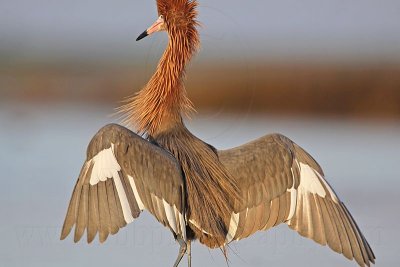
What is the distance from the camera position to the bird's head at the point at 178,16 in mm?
7688

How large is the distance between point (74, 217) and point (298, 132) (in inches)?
291

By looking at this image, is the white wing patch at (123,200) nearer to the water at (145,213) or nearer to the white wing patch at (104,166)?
the white wing patch at (104,166)

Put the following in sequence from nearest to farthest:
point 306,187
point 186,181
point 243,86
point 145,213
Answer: point 186,181 < point 306,187 < point 145,213 < point 243,86

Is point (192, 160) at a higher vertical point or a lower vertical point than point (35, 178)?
higher

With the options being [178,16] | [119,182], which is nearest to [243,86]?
[178,16]

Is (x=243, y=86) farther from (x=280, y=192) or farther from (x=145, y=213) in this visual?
(x=280, y=192)

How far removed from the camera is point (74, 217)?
6.53 m

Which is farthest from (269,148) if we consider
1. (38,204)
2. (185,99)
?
(38,204)

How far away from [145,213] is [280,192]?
239 cm

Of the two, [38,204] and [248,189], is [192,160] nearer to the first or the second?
[248,189]

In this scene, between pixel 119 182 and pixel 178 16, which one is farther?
pixel 178 16

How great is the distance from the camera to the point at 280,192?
7.33 m

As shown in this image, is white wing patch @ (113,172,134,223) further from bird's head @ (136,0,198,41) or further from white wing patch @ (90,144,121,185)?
bird's head @ (136,0,198,41)

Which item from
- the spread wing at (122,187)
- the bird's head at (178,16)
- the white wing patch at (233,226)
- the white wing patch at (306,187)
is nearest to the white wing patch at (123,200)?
the spread wing at (122,187)
